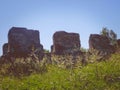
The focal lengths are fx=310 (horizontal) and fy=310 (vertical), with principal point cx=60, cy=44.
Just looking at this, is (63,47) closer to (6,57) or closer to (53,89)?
(6,57)

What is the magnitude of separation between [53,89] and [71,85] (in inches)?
21.2

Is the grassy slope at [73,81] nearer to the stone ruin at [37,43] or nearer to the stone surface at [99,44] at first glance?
the stone ruin at [37,43]

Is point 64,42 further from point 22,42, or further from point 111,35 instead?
point 111,35

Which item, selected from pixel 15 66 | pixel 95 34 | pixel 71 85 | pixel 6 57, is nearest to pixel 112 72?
pixel 71 85

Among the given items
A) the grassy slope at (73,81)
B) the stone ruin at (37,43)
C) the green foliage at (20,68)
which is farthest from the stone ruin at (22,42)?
the grassy slope at (73,81)

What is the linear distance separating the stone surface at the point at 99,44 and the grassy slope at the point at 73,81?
18.7ft

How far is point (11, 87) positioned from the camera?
8.98 metres

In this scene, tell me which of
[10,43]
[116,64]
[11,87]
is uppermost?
[10,43]

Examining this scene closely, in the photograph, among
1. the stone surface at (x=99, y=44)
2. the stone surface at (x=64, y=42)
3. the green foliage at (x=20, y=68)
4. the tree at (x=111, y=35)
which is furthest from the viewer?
the tree at (x=111, y=35)

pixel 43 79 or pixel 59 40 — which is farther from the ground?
pixel 59 40

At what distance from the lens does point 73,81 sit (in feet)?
27.8

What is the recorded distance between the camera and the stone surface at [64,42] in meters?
15.0

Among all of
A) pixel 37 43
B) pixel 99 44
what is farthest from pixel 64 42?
pixel 99 44

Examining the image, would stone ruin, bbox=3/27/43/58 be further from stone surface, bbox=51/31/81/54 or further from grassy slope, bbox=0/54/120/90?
grassy slope, bbox=0/54/120/90
